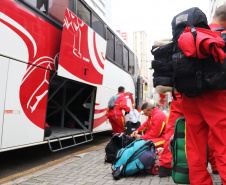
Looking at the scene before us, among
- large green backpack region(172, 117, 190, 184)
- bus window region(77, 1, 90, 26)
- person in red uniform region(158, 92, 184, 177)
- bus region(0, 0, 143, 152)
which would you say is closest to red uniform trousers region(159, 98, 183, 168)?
person in red uniform region(158, 92, 184, 177)

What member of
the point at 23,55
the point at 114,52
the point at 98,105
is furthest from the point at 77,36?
the point at 114,52

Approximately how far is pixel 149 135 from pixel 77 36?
2500mm

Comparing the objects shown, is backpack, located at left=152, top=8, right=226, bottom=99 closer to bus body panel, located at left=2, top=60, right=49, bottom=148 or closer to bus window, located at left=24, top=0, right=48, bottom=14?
bus body panel, located at left=2, top=60, right=49, bottom=148

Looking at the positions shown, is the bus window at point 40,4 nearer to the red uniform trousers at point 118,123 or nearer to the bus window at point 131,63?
the red uniform trousers at point 118,123

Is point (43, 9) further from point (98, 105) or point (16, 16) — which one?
point (98, 105)

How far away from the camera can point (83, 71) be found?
5.21m

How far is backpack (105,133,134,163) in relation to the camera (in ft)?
13.8

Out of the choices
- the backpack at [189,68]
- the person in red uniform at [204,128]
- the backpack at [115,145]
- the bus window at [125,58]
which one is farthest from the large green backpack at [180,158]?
the bus window at [125,58]

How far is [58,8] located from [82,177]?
325cm

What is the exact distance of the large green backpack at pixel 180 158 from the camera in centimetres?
241

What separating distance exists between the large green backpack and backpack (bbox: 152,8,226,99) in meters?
0.56

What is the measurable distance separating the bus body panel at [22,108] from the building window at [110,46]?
3365 mm

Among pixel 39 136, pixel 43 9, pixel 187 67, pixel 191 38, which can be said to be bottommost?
pixel 39 136

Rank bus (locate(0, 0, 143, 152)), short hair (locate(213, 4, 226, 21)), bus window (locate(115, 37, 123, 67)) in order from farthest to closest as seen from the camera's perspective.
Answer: bus window (locate(115, 37, 123, 67))
bus (locate(0, 0, 143, 152))
short hair (locate(213, 4, 226, 21))
